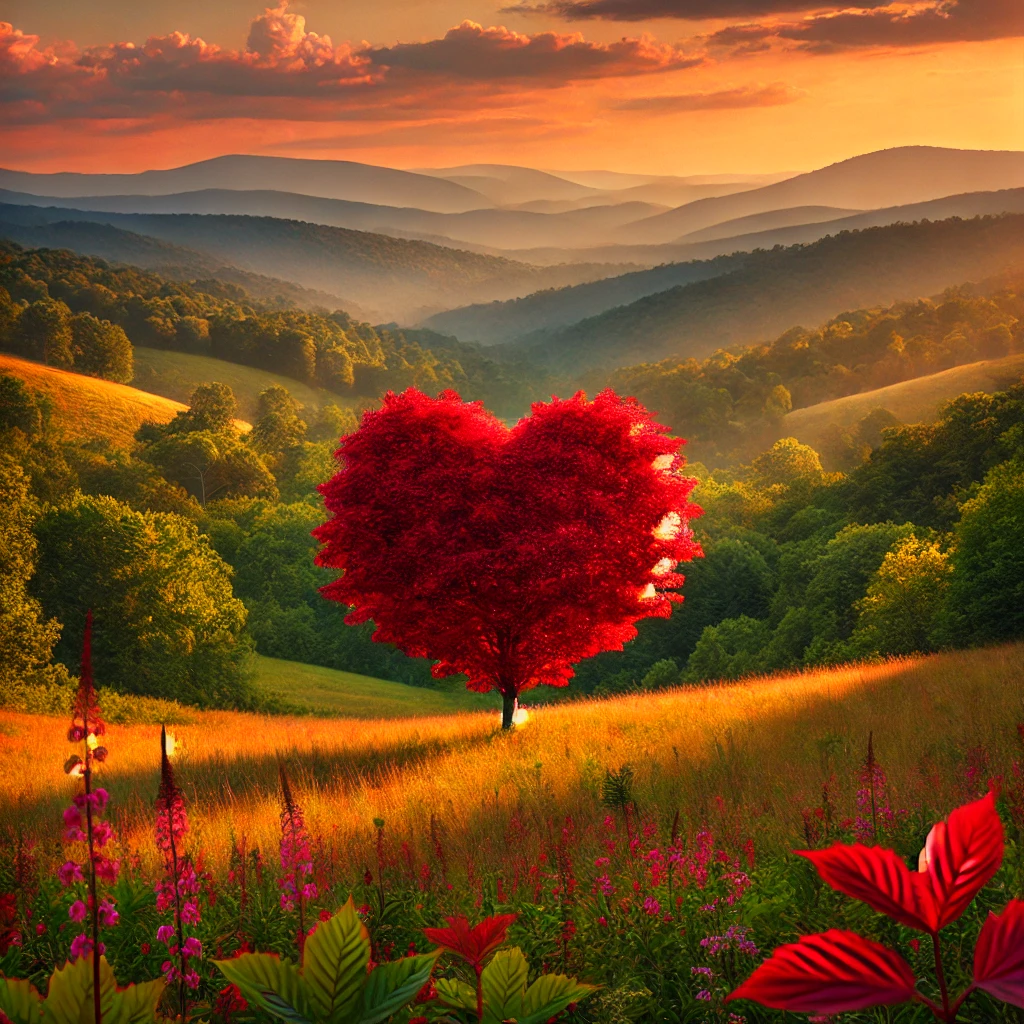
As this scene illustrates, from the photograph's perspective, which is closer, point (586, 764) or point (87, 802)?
point (87, 802)

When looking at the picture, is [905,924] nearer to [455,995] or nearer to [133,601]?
[455,995]

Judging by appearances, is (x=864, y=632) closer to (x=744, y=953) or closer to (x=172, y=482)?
(x=744, y=953)

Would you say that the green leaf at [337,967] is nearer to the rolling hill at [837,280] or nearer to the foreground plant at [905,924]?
the foreground plant at [905,924]

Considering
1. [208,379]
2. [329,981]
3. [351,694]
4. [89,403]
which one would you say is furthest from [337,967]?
[208,379]

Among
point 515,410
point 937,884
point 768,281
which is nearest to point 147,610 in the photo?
point 937,884

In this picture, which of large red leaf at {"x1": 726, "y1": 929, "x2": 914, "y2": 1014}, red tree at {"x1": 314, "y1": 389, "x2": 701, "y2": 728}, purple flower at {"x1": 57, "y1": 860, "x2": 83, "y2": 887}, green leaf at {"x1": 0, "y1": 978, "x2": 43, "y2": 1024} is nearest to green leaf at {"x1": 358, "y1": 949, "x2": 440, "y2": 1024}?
green leaf at {"x1": 0, "y1": 978, "x2": 43, "y2": 1024}

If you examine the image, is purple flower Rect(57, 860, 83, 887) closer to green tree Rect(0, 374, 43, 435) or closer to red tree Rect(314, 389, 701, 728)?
red tree Rect(314, 389, 701, 728)

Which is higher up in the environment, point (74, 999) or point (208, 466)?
point (74, 999)
